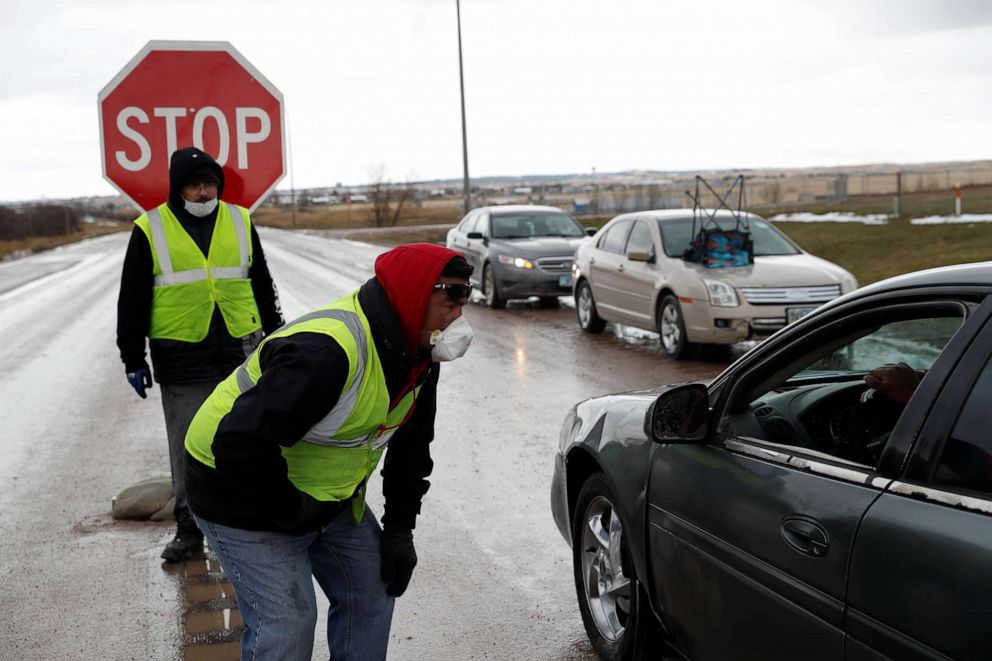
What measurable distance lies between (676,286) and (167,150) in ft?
22.8

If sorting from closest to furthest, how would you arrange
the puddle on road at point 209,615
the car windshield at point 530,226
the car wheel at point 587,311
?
1. the puddle on road at point 209,615
2. the car wheel at point 587,311
3. the car windshield at point 530,226

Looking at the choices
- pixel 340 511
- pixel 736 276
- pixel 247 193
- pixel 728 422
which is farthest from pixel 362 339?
pixel 736 276

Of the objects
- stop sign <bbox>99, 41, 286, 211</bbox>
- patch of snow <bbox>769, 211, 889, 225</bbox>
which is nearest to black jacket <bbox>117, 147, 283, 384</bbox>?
stop sign <bbox>99, 41, 286, 211</bbox>

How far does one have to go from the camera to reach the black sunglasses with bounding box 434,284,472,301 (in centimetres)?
297

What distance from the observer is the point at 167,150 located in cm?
584

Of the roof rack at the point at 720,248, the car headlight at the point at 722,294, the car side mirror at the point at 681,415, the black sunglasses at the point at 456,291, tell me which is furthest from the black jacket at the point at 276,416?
the roof rack at the point at 720,248

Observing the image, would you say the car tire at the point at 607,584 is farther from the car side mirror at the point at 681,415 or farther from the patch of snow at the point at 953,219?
the patch of snow at the point at 953,219

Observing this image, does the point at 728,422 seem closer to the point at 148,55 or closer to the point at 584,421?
the point at 584,421

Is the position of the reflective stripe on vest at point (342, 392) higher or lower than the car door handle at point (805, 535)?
higher

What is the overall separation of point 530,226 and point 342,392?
1588cm

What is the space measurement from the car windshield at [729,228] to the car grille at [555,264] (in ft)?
14.2

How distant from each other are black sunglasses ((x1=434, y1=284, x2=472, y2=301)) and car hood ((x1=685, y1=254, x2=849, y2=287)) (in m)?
8.58

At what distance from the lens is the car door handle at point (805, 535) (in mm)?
2662

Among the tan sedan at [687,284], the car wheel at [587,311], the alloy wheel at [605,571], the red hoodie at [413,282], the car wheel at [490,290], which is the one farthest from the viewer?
the car wheel at [490,290]
